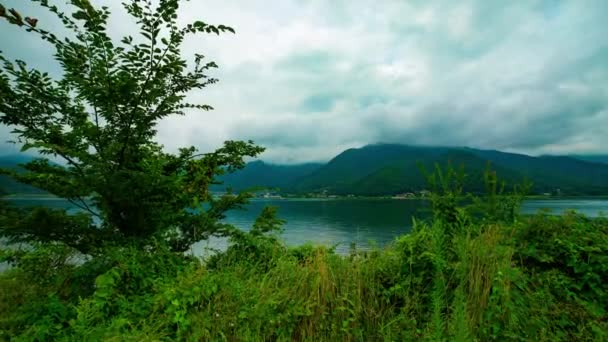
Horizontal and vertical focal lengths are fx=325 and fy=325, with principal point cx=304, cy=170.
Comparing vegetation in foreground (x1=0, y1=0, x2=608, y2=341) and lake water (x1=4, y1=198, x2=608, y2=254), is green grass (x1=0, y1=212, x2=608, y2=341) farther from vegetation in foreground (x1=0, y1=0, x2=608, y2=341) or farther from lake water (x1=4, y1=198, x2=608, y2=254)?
lake water (x1=4, y1=198, x2=608, y2=254)

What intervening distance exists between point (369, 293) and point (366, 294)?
54 millimetres

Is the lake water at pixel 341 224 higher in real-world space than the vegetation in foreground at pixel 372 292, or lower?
lower

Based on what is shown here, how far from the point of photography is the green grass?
282 centimetres

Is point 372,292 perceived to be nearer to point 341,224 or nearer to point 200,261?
point 200,261

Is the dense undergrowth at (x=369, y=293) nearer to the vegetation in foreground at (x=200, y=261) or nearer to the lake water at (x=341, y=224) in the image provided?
the vegetation in foreground at (x=200, y=261)

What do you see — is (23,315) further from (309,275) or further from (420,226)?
(420,226)

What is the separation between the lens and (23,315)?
290 centimetres

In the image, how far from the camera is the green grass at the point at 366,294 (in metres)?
2.82

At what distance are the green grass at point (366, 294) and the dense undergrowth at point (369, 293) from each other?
13 mm

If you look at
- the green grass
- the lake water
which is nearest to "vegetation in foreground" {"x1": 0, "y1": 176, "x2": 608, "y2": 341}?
the green grass

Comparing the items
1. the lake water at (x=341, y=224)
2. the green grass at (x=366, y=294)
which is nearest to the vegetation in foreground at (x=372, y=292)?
the green grass at (x=366, y=294)

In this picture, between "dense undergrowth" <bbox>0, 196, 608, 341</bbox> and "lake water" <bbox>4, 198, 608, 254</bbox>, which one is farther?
"lake water" <bbox>4, 198, 608, 254</bbox>

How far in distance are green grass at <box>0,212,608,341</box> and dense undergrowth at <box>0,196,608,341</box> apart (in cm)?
1

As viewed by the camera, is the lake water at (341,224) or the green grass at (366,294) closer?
the green grass at (366,294)
